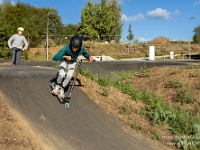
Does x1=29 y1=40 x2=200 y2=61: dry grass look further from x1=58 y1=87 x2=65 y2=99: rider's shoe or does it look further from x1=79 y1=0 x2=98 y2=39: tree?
x1=58 y1=87 x2=65 y2=99: rider's shoe

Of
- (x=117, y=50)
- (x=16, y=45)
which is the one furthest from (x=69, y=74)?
(x=117, y=50)

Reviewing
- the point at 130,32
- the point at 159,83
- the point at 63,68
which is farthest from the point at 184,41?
the point at 63,68

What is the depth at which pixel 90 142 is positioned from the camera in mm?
5477

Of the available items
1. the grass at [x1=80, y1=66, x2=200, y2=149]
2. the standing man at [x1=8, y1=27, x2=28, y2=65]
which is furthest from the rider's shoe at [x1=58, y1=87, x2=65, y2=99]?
the standing man at [x1=8, y1=27, x2=28, y2=65]

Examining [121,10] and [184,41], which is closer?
[121,10]

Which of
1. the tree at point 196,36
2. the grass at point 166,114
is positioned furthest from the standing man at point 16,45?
the tree at point 196,36

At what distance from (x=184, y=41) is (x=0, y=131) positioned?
6554 centimetres

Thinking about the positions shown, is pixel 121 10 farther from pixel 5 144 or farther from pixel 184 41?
pixel 5 144

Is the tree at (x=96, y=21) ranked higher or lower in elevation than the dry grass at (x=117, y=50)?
higher

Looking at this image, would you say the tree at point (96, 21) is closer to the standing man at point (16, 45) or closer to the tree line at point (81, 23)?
the tree line at point (81, 23)

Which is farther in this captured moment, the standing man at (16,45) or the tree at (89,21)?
the tree at (89,21)

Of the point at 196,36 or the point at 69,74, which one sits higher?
the point at 196,36

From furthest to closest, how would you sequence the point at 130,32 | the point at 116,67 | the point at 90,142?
the point at 130,32, the point at 116,67, the point at 90,142

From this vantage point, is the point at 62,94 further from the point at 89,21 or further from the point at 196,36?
the point at 196,36
